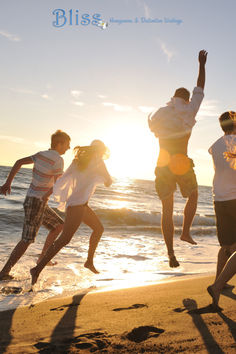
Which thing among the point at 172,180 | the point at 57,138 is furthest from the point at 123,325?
the point at 57,138

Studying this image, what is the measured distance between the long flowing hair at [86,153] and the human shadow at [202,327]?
221 cm

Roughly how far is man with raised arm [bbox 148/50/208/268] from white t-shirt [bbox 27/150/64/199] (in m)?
1.58

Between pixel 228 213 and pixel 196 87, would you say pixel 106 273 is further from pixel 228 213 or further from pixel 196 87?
pixel 196 87

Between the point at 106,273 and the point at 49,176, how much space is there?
244cm

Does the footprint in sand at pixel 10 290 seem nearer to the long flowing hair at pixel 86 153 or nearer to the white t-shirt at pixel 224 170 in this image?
the long flowing hair at pixel 86 153

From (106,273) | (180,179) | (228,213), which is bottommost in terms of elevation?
(106,273)

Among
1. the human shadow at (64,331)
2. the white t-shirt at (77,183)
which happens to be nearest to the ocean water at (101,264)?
the human shadow at (64,331)

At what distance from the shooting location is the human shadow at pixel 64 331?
2.57 m

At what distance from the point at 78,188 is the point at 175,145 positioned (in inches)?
57.0

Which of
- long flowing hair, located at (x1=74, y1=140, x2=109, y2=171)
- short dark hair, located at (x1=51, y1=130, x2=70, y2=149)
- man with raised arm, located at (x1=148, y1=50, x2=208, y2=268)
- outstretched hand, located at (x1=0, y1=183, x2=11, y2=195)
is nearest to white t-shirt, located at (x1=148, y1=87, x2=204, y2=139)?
man with raised arm, located at (x1=148, y1=50, x2=208, y2=268)

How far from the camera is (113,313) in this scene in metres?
3.38

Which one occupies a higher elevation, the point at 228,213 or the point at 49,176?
the point at 49,176

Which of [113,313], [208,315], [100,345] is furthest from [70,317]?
[208,315]

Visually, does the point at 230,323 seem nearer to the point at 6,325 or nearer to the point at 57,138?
A: the point at 6,325
